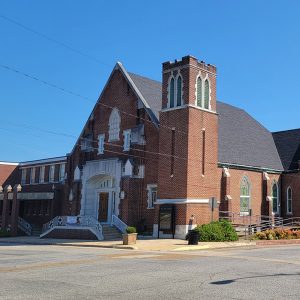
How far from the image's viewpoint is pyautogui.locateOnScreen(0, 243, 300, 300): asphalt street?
34.1 ft

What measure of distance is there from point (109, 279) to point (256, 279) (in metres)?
3.91

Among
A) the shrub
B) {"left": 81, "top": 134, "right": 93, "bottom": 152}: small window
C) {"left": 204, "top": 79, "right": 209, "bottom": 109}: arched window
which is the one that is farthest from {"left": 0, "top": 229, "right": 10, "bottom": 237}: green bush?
the shrub

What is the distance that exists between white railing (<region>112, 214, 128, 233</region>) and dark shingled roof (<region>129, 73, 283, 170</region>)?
8.46 metres

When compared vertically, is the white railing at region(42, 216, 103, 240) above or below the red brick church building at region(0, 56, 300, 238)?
below

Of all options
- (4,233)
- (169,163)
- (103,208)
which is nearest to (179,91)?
(169,163)

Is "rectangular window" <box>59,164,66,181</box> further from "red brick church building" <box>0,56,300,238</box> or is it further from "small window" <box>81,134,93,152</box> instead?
"small window" <box>81,134,93,152</box>

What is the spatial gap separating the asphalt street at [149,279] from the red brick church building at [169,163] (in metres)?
13.9

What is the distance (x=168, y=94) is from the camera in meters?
35.6

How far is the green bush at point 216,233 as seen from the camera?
30.3 m

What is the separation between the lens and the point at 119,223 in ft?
118

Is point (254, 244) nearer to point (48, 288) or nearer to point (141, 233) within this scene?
point (141, 233)

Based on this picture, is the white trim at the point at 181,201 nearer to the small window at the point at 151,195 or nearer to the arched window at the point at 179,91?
the small window at the point at 151,195

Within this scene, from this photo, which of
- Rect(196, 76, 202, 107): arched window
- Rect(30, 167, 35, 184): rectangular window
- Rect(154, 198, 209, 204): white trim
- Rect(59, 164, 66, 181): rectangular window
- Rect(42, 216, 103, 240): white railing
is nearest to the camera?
Rect(154, 198, 209, 204): white trim

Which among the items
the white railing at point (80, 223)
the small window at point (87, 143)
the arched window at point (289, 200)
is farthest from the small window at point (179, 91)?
the arched window at point (289, 200)
